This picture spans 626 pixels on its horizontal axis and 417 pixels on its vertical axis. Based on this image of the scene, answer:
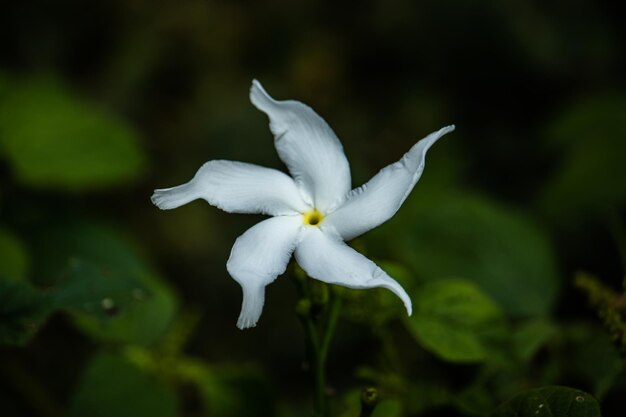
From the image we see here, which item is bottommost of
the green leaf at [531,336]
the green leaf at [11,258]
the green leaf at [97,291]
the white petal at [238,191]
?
the green leaf at [531,336]

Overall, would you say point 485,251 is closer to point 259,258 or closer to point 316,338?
point 316,338

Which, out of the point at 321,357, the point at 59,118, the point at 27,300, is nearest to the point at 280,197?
the point at 321,357

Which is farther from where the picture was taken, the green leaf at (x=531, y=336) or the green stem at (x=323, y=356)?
the green leaf at (x=531, y=336)

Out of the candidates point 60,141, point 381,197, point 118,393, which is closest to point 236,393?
point 118,393

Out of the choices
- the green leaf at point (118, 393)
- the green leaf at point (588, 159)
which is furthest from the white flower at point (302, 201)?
the green leaf at point (588, 159)

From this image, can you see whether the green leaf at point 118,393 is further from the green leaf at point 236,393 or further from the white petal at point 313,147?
the white petal at point 313,147

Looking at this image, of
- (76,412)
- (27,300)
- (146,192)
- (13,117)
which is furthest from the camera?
(146,192)

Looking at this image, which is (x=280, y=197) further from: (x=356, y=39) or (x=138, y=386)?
(x=356, y=39)
